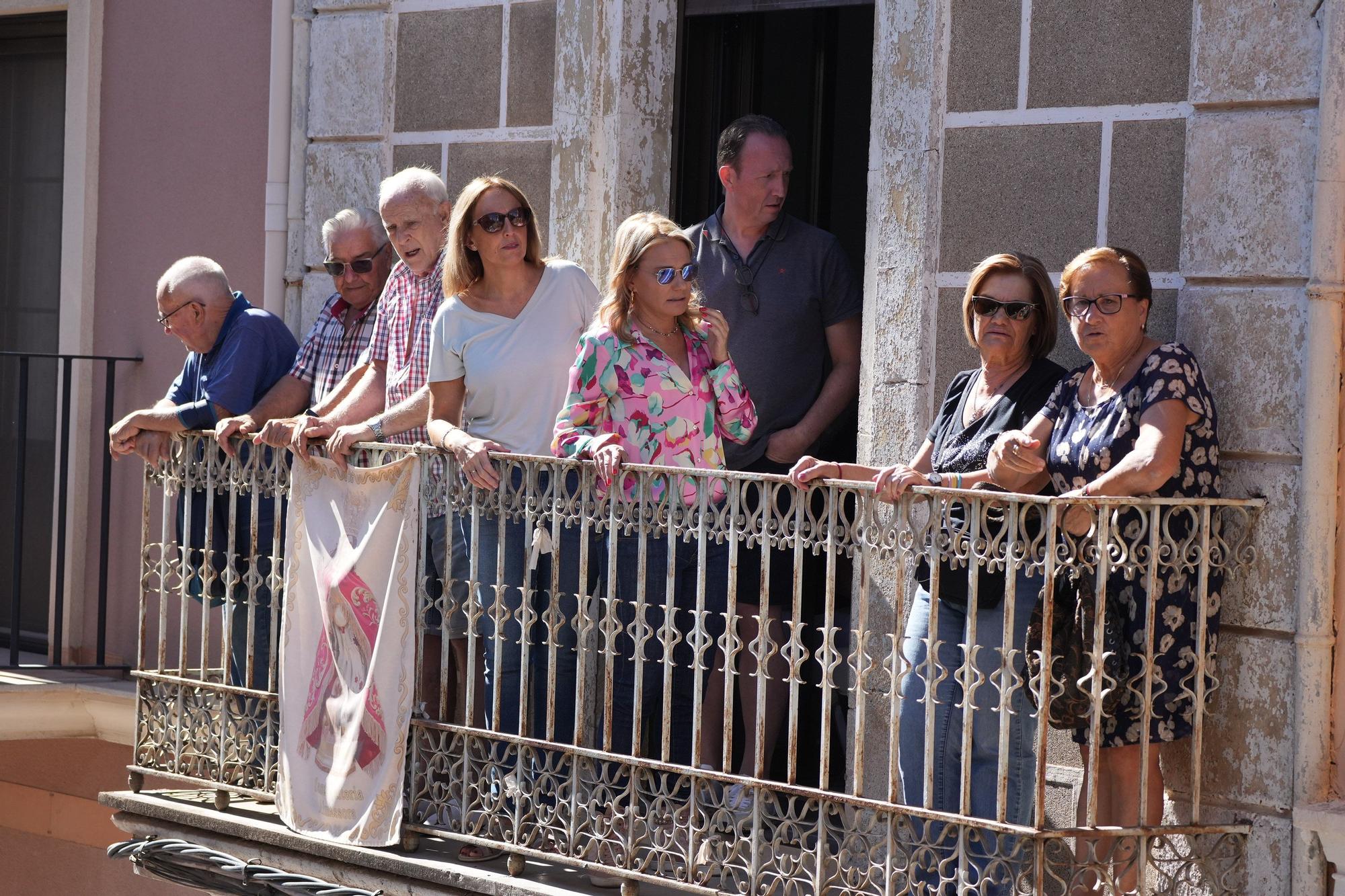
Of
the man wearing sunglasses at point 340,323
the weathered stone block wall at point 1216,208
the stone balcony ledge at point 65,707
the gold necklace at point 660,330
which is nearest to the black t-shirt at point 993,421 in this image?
the weathered stone block wall at point 1216,208

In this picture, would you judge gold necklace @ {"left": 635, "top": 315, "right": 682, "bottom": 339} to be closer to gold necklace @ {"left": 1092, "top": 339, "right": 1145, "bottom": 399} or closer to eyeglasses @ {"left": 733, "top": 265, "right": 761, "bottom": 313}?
eyeglasses @ {"left": 733, "top": 265, "right": 761, "bottom": 313}

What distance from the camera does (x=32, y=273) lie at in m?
9.47

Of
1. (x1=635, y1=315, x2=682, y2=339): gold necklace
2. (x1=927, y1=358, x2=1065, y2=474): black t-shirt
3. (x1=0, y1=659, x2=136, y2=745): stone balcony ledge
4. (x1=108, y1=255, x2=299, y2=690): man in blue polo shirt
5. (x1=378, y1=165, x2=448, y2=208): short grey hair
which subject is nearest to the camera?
(x1=927, y1=358, x2=1065, y2=474): black t-shirt

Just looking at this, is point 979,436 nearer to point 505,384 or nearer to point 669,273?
point 669,273

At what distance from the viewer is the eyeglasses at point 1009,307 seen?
508 cm

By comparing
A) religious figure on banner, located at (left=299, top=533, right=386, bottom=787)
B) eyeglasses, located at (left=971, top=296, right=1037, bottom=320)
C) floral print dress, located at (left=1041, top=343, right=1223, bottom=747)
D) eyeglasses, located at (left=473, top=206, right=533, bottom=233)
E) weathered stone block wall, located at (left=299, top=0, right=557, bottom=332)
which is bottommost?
religious figure on banner, located at (left=299, top=533, right=386, bottom=787)

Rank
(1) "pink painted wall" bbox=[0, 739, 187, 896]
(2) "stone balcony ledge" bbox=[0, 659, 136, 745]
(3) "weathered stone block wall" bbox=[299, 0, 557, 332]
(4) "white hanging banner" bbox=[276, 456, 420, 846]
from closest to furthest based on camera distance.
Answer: (4) "white hanging banner" bbox=[276, 456, 420, 846] → (3) "weathered stone block wall" bbox=[299, 0, 557, 332] → (2) "stone balcony ledge" bbox=[0, 659, 136, 745] → (1) "pink painted wall" bbox=[0, 739, 187, 896]

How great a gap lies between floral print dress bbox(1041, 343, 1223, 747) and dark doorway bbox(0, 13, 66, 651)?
616cm

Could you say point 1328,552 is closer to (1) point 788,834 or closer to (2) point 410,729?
(1) point 788,834

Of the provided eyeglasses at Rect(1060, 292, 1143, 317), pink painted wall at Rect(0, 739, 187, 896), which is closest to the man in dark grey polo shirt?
eyeglasses at Rect(1060, 292, 1143, 317)

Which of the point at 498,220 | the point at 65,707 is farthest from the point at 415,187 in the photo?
the point at 65,707

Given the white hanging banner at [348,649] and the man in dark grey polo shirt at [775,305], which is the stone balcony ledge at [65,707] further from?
the man in dark grey polo shirt at [775,305]

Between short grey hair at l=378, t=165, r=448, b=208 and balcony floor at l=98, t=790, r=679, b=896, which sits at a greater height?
short grey hair at l=378, t=165, r=448, b=208

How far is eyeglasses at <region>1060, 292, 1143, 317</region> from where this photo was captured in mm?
4848
